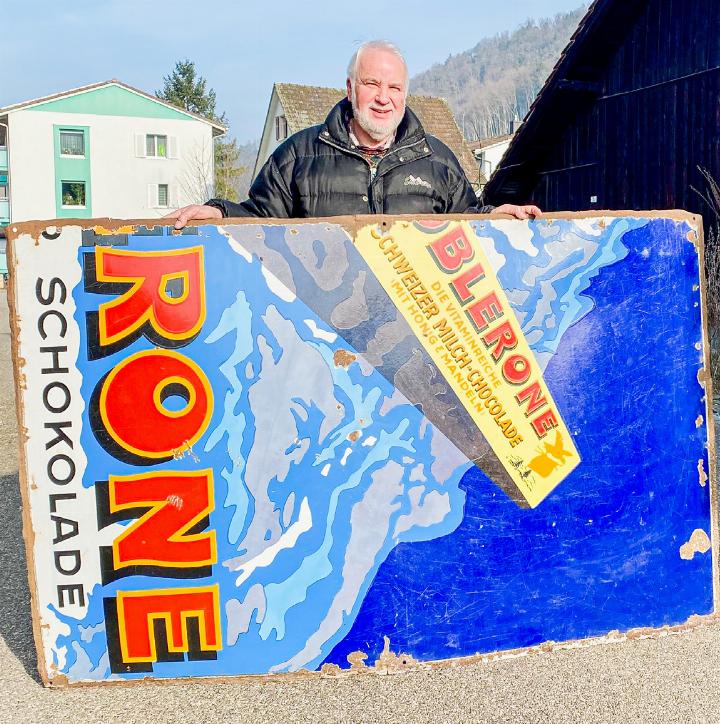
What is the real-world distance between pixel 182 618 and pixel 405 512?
80 cm

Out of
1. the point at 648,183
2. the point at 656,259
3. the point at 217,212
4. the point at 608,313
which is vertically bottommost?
the point at 608,313

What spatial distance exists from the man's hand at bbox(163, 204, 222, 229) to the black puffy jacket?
1.55 ft

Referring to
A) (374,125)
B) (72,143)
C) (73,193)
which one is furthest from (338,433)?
(72,143)

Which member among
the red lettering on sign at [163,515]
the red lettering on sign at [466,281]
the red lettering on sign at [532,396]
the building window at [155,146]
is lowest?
the red lettering on sign at [163,515]

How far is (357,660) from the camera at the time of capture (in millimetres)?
2627

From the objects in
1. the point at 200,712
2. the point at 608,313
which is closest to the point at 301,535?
the point at 200,712

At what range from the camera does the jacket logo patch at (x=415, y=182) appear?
3172mm

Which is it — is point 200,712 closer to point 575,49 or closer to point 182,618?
point 182,618

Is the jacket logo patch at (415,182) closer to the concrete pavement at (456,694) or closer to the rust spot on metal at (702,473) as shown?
the rust spot on metal at (702,473)

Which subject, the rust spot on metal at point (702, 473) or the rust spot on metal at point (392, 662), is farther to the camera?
the rust spot on metal at point (702, 473)

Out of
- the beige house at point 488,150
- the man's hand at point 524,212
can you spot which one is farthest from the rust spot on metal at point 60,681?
the beige house at point 488,150

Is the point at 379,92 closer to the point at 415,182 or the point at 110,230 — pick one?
the point at 415,182

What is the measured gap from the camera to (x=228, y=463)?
8.39 feet

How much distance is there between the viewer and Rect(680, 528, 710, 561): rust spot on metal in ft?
9.29
